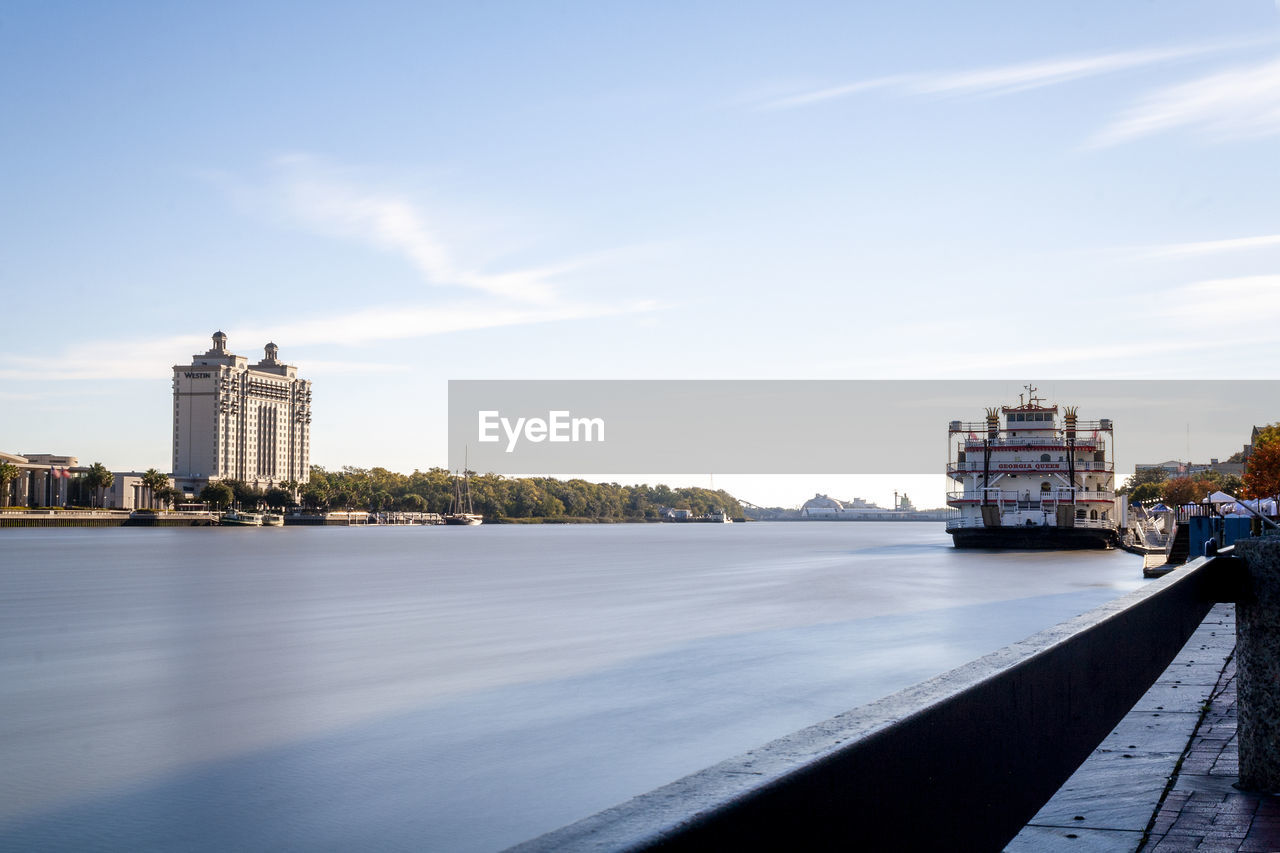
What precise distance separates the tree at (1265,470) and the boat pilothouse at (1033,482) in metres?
15.5

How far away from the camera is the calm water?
11.7 meters

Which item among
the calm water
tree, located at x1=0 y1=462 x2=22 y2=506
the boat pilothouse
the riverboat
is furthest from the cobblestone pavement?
the riverboat

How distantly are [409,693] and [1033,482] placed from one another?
5784 centimetres

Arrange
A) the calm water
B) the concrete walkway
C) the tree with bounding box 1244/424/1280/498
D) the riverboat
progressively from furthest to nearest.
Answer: the riverboat
the tree with bounding box 1244/424/1280/498
the calm water
the concrete walkway

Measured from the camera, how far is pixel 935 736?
253cm

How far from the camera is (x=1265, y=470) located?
3255 inches

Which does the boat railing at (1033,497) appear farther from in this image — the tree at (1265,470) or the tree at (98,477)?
Result: the tree at (98,477)

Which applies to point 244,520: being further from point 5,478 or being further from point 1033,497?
point 1033,497

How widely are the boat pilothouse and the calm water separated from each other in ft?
74.6

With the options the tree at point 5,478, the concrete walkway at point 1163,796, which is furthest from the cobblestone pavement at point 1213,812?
the tree at point 5,478

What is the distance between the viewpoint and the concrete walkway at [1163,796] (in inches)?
197

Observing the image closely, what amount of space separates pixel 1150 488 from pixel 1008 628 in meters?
159

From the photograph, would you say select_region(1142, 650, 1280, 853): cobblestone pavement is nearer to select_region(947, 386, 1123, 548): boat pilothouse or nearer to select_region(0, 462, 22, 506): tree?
select_region(947, 386, 1123, 548): boat pilothouse

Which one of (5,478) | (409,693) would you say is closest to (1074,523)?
(409,693)
